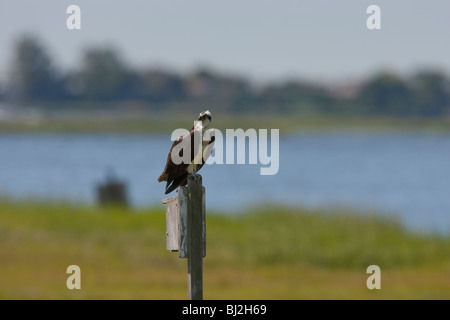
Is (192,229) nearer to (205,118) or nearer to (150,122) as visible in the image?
→ (205,118)

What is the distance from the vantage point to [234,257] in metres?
25.2

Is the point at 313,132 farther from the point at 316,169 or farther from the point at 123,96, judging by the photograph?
the point at 316,169

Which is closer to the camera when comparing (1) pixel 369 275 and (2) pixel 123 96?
(1) pixel 369 275

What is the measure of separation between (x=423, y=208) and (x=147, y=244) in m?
29.8

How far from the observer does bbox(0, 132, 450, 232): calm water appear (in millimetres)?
50594

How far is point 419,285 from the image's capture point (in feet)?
72.1

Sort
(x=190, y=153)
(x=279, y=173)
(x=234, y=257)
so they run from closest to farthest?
(x=190, y=153) < (x=234, y=257) < (x=279, y=173)

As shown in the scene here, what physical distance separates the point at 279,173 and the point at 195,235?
246ft

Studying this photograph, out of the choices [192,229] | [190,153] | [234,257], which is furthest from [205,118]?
[234,257]

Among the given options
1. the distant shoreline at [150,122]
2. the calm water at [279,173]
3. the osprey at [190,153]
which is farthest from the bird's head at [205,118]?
the distant shoreline at [150,122]

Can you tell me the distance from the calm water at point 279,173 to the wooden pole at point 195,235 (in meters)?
19.3

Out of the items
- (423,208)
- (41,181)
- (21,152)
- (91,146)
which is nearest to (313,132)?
Result: (91,146)

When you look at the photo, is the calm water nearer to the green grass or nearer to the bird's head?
the green grass

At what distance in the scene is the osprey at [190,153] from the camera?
33.9ft
